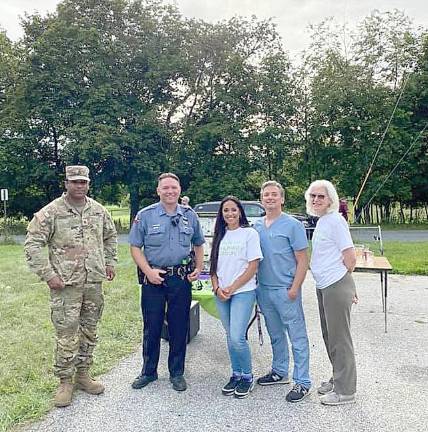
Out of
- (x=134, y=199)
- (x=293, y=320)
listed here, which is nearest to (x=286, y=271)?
(x=293, y=320)

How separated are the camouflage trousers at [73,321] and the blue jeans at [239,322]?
89cm

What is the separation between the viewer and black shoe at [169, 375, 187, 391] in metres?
3.30

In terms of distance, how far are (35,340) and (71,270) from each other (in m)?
1.72

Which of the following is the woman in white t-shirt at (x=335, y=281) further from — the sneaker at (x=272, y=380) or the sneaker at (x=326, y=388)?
the sneaker at (x=272, y=380)

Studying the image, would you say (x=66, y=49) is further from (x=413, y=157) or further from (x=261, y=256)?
(x=261, y=256)

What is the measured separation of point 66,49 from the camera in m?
19.5

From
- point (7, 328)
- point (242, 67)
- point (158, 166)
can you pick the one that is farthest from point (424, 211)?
point (7, 328)

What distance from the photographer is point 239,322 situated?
313cm

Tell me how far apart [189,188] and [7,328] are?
52.0 ft


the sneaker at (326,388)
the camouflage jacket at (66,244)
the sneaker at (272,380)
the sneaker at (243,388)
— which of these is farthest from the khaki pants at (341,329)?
the camouflage jacket at (66,244)

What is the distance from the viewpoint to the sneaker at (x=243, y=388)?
3154 millimetres

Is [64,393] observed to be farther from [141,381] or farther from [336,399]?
[336,399]

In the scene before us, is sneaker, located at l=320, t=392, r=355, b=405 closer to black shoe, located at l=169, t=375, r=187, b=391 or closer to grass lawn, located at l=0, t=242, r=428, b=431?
black shoe, located at l=169, t=375, r=187, b=391

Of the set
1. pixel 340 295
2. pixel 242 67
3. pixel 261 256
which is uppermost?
pixel 242 67
